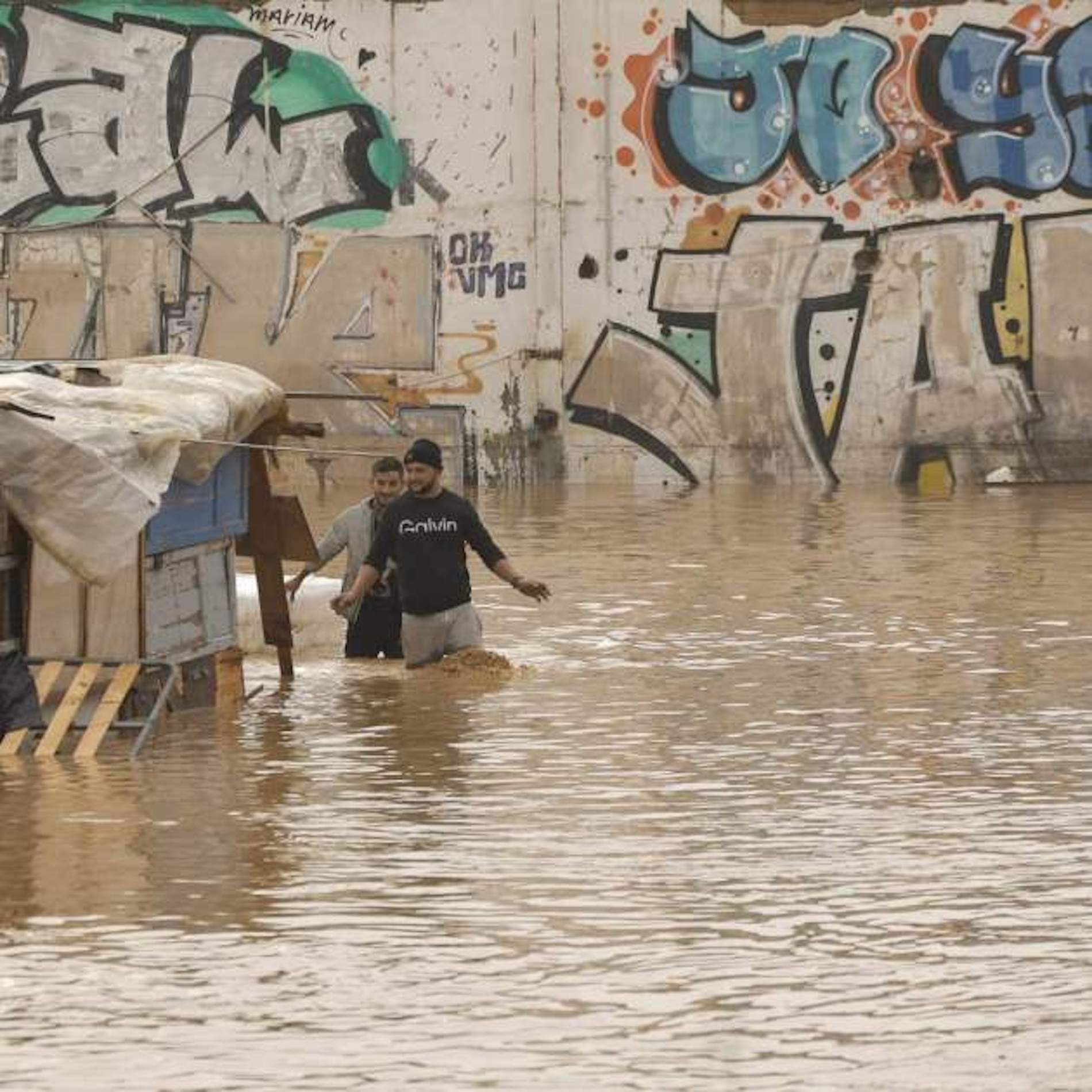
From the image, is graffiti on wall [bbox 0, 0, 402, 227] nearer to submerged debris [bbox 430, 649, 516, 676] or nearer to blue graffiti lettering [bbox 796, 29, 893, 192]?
blue graffiti lettering [bbox 796, 29, 893, 192]

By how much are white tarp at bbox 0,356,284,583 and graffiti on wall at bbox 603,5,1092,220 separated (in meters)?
22.1

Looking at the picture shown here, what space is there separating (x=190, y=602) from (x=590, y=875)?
522 centimetres

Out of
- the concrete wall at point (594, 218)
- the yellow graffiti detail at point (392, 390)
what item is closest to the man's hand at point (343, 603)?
the concrete wall at point (594, 218)

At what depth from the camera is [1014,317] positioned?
35.3 metres

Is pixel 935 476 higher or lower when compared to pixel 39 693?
lower

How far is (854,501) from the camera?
32.1 meters

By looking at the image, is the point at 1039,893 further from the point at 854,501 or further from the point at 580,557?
the point at 854,501

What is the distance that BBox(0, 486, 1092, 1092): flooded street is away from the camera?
786cm

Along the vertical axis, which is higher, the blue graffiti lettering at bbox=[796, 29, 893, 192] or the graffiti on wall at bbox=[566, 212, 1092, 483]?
the blue graffiti lettering at bbox=[796, 29, 893, 192]

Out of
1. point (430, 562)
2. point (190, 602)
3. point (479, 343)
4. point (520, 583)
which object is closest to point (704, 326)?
point (479, 343)

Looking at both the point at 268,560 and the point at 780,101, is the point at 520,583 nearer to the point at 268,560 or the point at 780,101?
the point at 268,560

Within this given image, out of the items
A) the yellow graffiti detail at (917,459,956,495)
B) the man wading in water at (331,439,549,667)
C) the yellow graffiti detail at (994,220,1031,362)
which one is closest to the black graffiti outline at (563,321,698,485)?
the yellow graffiti detail at (917,459,956,495)

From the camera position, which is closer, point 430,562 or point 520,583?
point 520,583

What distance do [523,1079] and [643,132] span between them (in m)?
28.9
